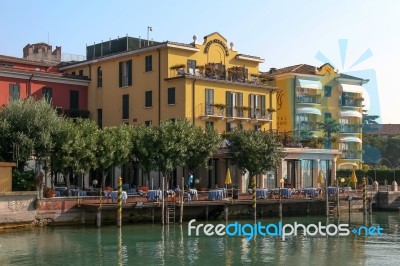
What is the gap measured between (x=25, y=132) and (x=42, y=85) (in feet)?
45.8

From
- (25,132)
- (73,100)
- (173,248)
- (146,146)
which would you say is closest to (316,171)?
(146,146)

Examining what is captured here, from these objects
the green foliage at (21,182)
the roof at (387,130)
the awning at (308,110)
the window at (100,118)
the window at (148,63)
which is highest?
the window at (148,63)

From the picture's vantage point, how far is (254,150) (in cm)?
5191

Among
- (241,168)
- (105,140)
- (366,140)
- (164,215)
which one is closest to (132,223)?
(164,215)

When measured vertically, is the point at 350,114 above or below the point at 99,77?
below

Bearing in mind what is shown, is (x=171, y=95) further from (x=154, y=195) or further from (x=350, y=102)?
(x=350, y=102)

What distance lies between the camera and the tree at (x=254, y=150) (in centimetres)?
5209

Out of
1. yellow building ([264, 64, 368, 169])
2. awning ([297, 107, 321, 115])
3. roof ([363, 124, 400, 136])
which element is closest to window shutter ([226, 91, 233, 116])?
yellow building ([264, 64, 368, 169])

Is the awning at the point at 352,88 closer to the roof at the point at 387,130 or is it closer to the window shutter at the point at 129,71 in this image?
the window shutter at the point at 129,71

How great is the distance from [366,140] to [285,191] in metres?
64.3

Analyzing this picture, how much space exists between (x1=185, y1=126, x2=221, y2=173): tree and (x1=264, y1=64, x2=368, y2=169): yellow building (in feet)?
68.7

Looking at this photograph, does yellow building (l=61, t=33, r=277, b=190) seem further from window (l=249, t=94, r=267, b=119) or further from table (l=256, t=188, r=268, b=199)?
table (l=256, t=188, r=268, b=199)

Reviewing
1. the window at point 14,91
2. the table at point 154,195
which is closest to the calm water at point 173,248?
the table at point 154,195

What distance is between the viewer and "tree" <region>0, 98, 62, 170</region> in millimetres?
41969
